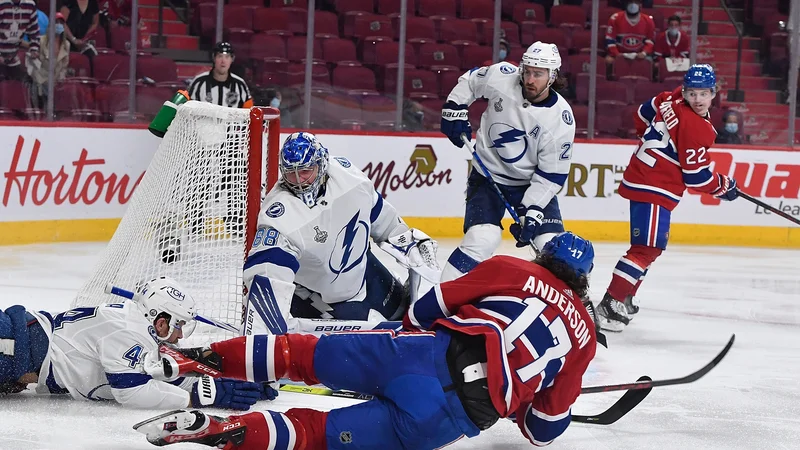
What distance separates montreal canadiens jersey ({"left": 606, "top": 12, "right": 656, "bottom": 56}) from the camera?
8.95 m

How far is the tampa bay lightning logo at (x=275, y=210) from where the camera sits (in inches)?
145

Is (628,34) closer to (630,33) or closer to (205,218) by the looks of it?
(630,33)

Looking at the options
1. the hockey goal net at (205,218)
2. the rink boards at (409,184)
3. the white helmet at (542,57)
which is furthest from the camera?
the rink boards at (409,184)

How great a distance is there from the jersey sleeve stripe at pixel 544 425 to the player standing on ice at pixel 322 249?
0.85 metres

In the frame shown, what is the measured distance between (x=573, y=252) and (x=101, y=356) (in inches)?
53.7

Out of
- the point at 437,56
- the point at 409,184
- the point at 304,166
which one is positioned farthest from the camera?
the point at 437,56

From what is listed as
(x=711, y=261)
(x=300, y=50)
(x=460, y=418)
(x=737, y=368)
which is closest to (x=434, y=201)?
(x=300, y=50)

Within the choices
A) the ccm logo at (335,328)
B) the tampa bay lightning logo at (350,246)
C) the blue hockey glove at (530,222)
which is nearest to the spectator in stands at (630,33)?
the blue hockey glove at (530,222)

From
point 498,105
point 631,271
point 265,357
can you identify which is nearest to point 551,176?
point 498,105

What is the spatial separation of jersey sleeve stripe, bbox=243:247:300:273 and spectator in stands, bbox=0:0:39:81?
4371mm

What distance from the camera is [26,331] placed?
3.40 m

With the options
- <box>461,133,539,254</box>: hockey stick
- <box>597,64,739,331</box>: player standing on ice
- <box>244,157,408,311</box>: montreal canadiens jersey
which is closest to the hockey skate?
<box>597,64,739,331</box>: player standing on ice

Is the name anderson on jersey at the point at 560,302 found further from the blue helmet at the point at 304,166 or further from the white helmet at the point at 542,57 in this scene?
the white helmet at the point at 542,57

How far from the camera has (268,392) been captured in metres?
3.74
